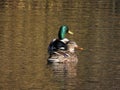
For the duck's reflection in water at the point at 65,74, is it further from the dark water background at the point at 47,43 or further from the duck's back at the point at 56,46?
the duck's back at the point at 56,46

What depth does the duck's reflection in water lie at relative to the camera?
20.3 meters

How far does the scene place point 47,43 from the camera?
1077 inches

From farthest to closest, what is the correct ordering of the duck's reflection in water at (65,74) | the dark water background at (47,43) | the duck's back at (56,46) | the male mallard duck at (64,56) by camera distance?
the duck's back at (56,46), the male mallard duck at (64,56), the dark water background at (47,43), the duck's reflection in water at (65,74)

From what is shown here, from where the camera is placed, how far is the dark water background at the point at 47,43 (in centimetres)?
2069

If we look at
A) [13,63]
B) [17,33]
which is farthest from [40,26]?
[13,63]

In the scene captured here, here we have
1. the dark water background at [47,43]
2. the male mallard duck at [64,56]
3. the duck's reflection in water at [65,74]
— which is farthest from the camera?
the male mallard duck at [64,56]

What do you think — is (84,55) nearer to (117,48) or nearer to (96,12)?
(117,48)

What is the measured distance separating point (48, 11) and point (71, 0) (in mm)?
9597

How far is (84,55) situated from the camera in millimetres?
24906

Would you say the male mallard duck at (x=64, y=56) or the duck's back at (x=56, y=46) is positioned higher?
the duck's back at (x=56, y=46)

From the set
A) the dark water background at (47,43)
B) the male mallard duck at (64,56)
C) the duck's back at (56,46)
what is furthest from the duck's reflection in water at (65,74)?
the duck's back at (56,46)

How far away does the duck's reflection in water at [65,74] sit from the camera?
20.3m

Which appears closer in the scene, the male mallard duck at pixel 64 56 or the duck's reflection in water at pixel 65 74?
the duck's reflection in water at pixel 65 74

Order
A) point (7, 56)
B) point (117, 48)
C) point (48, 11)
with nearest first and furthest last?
1. point (7, 56)
2. point (117, 48)
3. point (48, 11)
